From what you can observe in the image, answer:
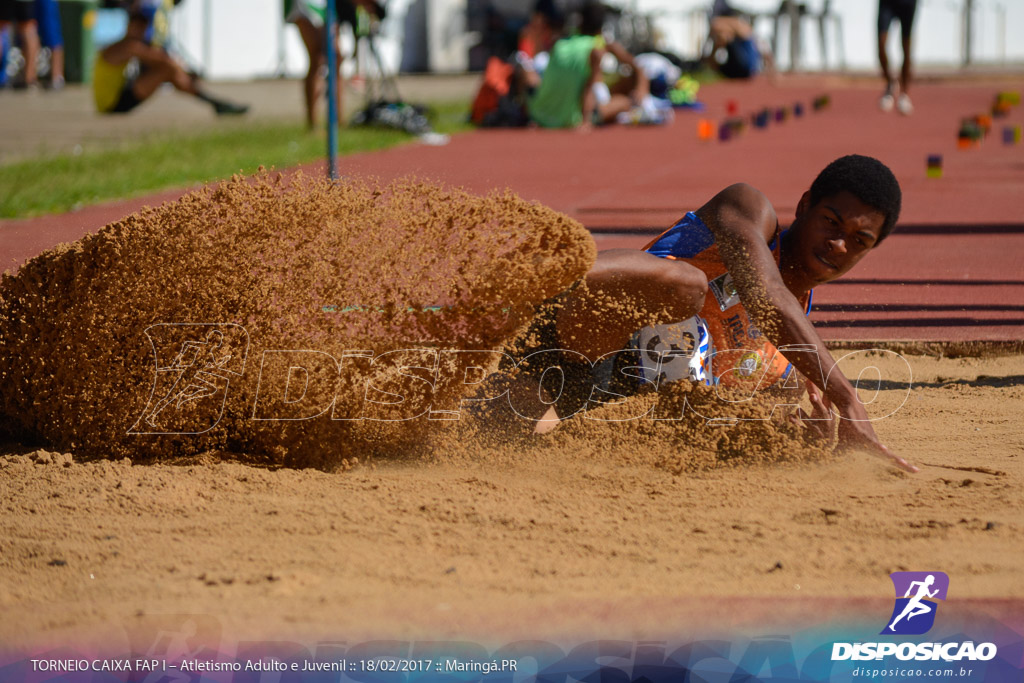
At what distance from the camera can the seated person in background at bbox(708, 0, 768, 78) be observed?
18.0 metres

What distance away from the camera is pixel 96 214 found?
19.9 feet

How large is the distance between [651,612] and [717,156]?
814cm

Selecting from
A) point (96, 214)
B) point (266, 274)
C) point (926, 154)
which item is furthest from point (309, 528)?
point (926, 154)

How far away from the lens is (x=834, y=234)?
9.53 feet

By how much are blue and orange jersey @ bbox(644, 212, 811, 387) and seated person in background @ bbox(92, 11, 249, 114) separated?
8524mm

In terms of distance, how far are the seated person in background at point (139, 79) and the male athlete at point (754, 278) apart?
847 cm

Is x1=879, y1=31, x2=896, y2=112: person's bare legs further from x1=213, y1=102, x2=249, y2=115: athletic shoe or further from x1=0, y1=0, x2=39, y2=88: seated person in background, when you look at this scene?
x1=0, y1=0, x2=39, y2=88: seated person in background

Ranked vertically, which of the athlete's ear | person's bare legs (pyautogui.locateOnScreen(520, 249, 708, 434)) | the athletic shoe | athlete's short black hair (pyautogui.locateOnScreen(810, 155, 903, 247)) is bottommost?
person's bare legs (pyautogui.locateOnScreen(520, 249, 708, 434))

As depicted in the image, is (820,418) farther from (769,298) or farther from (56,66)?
(56,66)

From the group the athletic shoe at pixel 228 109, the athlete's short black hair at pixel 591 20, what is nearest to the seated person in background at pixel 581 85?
the athlete's short black hair at pixel 591 20

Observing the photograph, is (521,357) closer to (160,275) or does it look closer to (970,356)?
(160,275)

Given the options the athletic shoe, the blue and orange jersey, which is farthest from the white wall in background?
the blue and orange jersey

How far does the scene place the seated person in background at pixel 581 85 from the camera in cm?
1154

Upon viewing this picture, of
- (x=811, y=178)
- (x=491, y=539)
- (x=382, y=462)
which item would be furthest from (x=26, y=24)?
(x=491, y=539)
